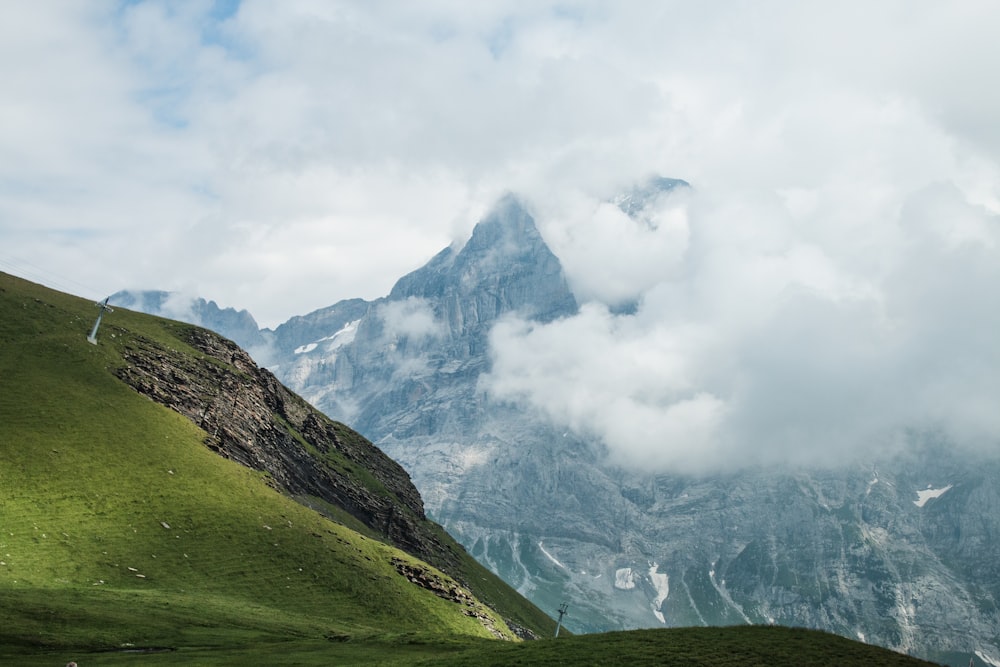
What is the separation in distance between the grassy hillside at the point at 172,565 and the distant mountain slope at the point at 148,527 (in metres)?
0.32

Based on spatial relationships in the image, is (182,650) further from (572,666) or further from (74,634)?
(572,666)

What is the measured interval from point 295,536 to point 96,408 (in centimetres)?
3940

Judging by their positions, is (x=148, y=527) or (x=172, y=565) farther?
(x=148, y=527)

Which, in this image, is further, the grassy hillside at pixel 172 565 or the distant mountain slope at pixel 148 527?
the distant mountain slope at pixel 148 527

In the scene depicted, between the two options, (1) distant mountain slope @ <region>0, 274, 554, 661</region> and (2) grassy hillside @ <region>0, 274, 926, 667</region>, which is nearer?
(2) grassy hillside @ <region>0, 274, 926, 667</region>

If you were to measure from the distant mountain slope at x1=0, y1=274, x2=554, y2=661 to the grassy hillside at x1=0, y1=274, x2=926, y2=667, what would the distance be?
32 cm

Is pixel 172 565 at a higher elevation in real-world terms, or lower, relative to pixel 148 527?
lower

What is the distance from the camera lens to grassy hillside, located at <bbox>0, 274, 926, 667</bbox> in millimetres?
66812

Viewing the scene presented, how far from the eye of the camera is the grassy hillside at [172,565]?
→ 219 ft

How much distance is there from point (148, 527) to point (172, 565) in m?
8.22

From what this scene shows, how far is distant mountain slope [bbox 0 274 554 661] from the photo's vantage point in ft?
274

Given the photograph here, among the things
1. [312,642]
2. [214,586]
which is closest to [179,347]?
[214,586]

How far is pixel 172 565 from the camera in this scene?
103 metres

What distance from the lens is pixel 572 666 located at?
6144 centimetres
